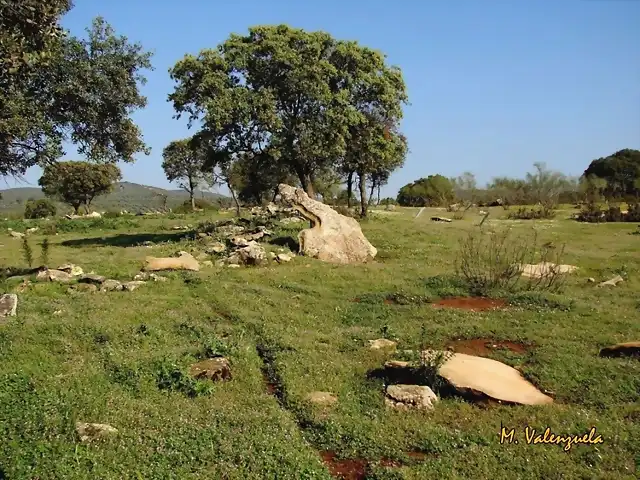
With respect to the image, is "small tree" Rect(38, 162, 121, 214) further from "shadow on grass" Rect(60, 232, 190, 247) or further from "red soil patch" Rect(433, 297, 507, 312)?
"red soil patch" Rect(433, 297, 507, 312)

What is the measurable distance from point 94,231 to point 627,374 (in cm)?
3346

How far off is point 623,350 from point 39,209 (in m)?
59.6

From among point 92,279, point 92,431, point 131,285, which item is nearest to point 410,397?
point 92,431

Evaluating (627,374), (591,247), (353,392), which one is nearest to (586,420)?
(627,374)

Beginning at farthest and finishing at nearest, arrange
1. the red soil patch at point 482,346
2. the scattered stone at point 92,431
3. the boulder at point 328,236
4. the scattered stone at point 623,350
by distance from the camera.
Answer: the boulder at point 328,236, the red soil patch at point 482,346, the scattered stone at point 623,350, the scattered stone at point 92,431

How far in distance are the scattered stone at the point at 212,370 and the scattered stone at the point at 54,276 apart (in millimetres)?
8149

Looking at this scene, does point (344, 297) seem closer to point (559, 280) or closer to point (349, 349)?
point (349, 349)

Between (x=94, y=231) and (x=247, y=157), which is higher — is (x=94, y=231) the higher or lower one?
the lower one

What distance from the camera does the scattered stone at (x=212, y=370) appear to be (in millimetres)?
9625

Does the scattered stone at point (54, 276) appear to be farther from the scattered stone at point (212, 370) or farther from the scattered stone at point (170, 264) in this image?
the scattered stone at point (212, 370)

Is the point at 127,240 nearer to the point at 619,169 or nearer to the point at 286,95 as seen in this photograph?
the point at 286,95

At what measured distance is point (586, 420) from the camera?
26.2 ft

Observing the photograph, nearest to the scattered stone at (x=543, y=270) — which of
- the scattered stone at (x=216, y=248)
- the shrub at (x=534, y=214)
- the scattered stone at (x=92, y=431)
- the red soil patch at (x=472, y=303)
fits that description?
the red soil patch at (x=472, y=303)
